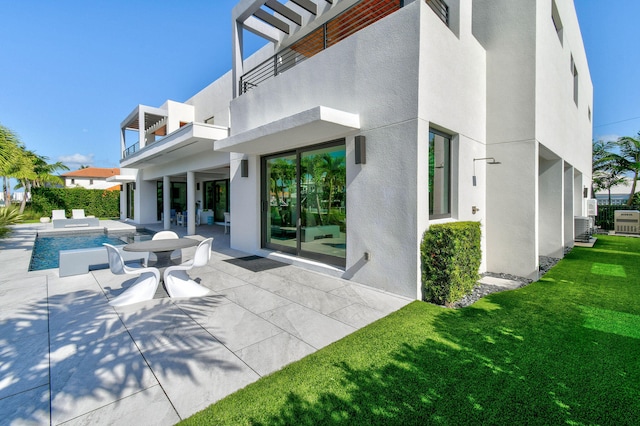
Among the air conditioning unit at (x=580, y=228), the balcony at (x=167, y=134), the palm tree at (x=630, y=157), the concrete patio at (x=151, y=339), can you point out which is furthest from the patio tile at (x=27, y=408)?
the palm tree at (x=630, y=157)

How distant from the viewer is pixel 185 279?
6.62 meters

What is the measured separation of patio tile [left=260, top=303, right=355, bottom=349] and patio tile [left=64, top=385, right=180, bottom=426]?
1.99m

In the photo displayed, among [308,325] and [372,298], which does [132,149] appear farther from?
[308,325]

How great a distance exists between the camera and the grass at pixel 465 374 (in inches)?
→ 113

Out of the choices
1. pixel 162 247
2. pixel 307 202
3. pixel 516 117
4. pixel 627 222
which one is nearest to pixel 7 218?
pixel 162 247

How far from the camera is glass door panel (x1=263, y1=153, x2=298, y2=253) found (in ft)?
31.9

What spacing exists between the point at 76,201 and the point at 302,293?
35803 mm

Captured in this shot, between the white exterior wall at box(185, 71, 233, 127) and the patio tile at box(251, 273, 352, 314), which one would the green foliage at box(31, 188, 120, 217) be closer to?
the white exterior wall at box(185, 71, 233, 127)

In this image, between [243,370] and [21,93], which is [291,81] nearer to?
[243,370]

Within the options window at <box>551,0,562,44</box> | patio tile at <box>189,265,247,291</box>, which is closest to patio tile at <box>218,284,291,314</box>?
patio tile at <box>189,265,247,291</box>

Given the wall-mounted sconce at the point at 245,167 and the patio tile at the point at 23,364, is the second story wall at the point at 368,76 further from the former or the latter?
the patio tile at the point at 23,364

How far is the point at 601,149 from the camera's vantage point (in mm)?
23922

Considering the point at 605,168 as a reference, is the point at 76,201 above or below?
below

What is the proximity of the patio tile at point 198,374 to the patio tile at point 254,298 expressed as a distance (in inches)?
59.9
